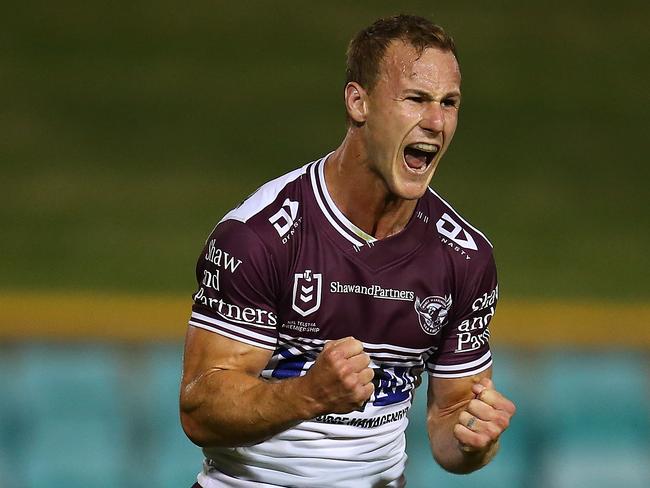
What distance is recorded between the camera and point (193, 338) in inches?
125

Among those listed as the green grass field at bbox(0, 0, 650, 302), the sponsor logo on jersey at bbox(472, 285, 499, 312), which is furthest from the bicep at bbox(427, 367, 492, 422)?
the green grass field at bbox(0, 0, 650, 302)

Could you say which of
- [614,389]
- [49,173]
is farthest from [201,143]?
[614,389]

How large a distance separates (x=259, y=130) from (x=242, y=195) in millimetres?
923

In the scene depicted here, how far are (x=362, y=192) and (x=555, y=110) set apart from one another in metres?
6.01

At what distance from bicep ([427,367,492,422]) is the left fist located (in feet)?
1.03

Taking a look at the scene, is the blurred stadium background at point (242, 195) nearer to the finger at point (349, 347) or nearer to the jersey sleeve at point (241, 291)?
the jersey sleeve at point (241, 291)

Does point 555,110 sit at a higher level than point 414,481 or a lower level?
higher

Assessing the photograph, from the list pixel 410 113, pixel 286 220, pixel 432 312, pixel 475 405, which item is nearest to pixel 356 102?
pixel 410 113

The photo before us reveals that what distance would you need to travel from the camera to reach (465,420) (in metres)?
3.13

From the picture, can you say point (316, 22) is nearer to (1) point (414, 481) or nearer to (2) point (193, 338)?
(1) point (414, 481)

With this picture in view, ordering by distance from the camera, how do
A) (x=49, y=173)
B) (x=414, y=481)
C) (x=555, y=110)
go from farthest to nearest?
1. (x=555, y=110)
2. (x=49, y=173)
3. (x=414, y=481)

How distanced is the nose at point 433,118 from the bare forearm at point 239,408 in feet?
2.20

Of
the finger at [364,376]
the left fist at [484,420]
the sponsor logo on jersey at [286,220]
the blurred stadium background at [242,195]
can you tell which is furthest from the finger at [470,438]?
the blurred stadium background at [242,195]

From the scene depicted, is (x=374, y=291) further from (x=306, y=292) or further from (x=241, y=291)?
(x=241, y=291)
